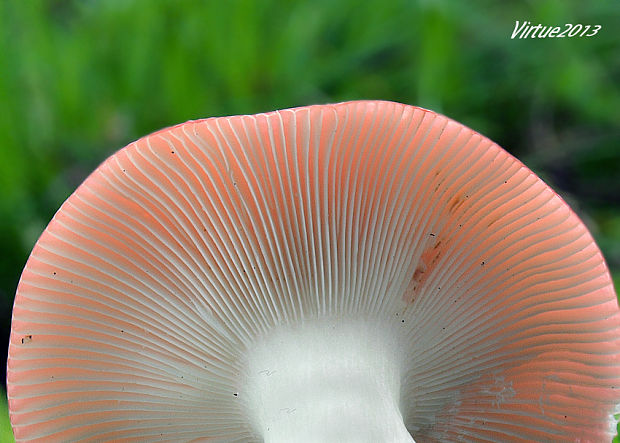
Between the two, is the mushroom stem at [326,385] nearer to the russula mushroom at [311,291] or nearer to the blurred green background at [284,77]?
the russula mushroom at [311,291]

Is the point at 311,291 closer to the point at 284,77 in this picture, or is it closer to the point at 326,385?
the point at 326,385

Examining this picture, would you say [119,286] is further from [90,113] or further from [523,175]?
[90,113]

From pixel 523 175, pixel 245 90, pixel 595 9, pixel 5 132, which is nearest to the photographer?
pixel 523 175

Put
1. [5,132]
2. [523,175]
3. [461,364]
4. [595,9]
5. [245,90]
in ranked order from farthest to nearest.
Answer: [595,9]
[245,90]
[5,132]
[461,364]
[523,175]

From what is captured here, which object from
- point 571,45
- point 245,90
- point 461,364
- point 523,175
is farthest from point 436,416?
point 571,45

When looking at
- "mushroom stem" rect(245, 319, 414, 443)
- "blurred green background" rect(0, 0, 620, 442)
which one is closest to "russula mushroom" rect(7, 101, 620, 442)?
"mushroom stem" rect(245, 319, 414, 443)

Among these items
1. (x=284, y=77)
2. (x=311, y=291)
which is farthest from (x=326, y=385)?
(x=284, y=77)
